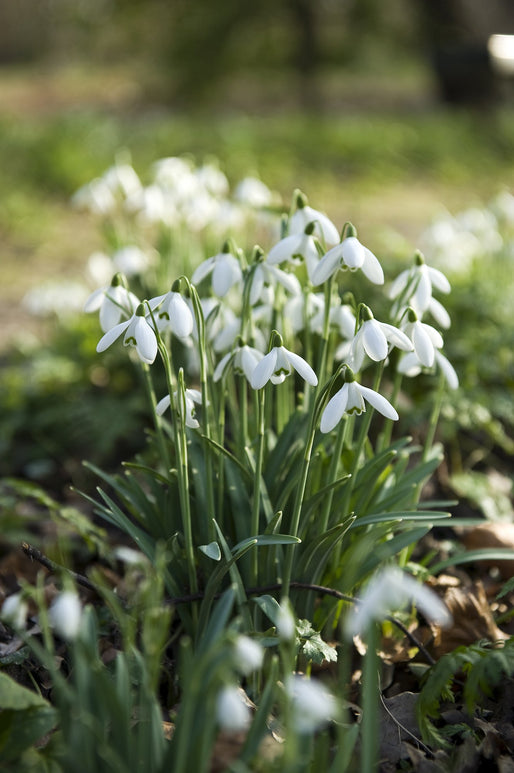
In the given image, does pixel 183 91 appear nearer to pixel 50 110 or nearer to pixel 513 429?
pixel 50 110

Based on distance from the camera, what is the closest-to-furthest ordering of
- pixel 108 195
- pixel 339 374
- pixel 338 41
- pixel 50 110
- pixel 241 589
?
1. pixel 339 374
2. pixel 241 589
3. pixel 108 195
4. pixel 50 110
5. pixel 338 41

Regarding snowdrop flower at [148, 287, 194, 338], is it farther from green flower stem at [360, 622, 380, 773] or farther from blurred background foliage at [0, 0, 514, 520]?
blurred background foliage at [0, 0, 514, 520]

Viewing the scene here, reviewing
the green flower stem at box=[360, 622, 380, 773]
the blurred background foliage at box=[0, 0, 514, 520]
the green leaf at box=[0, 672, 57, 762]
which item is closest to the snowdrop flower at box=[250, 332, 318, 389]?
the green flower stem at box=[360, 622, 380, 773]

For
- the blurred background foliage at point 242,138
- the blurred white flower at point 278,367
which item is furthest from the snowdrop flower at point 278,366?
the blurred background foliage at point 242,138

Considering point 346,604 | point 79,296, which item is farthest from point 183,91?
point 346,604

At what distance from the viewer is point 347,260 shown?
1.39 meters

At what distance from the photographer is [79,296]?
354 centimetres

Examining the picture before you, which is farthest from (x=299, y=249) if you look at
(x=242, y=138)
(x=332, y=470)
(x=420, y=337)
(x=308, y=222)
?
(x=242, y=138)

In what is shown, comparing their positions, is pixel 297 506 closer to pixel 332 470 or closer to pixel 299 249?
pixel 332 470

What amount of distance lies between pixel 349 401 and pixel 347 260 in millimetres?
244

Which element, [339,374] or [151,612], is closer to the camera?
[151,612]

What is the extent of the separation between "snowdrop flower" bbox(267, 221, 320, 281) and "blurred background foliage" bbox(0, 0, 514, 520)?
3.09 feet

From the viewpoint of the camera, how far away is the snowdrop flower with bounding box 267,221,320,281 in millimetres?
1524

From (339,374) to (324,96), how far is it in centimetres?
1402
